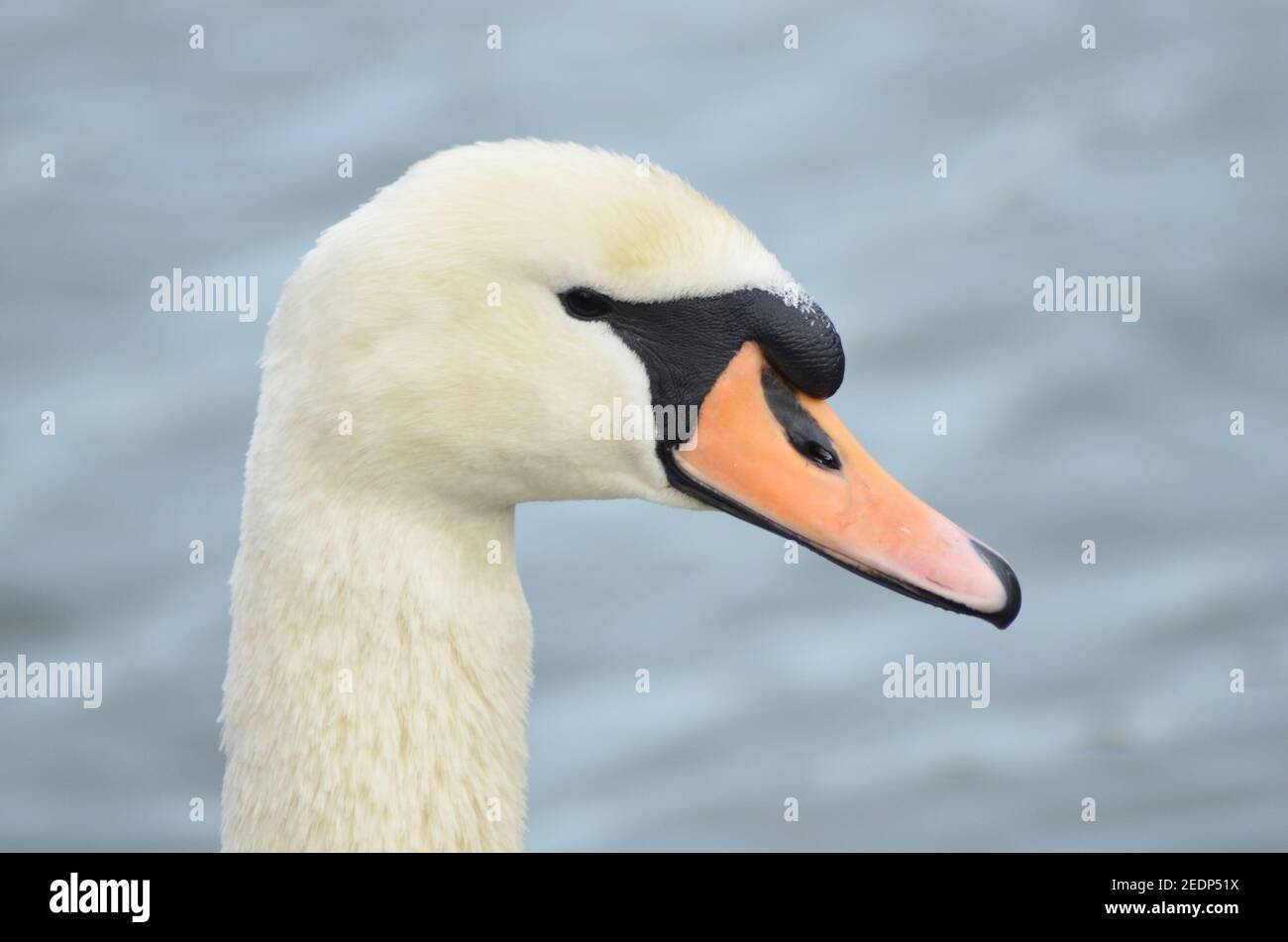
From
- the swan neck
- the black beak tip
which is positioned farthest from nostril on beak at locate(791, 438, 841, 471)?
the swan neck

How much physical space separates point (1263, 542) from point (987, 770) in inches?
63.0

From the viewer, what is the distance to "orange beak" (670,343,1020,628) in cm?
400

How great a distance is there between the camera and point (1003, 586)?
399 centimetres

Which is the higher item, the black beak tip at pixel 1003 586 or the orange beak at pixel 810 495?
the orange beak at pixel 810 495

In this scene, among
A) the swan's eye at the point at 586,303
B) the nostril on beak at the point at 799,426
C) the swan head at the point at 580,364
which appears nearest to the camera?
the swan head at the point at 580,364

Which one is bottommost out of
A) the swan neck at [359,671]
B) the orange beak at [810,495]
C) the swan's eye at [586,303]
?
the swan neck at [359,671]

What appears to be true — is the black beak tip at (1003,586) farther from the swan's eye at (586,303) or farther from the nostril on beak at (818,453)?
the swan's eye at (586,303)

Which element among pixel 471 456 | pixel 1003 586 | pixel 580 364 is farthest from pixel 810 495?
pixel 471 456

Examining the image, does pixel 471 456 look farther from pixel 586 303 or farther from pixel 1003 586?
pixel 1003 586

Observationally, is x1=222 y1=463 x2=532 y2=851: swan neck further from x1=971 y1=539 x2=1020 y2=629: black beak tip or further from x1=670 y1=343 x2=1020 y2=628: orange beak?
x1=971 y1=539 x2=1020 y2=629: black beak tip

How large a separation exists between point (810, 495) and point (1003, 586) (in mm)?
392

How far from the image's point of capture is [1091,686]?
7973 mm

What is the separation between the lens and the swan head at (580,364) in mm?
3822

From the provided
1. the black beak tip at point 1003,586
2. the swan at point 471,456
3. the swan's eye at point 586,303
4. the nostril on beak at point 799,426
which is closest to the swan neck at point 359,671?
the swan at point 471,456
